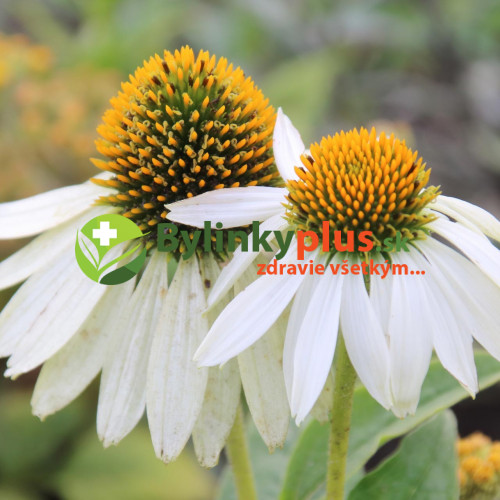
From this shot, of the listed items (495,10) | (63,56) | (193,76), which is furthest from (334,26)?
(193,76)

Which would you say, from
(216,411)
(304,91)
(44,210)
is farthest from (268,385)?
(304,91)

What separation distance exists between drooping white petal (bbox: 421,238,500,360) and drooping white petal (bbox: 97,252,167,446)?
0.35 m

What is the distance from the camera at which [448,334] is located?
77cm

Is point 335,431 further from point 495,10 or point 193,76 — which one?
point 495,10

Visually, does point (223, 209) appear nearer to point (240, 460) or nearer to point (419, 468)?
point (240, 460)

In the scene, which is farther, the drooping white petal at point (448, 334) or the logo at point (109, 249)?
the logo at point (109, 249)

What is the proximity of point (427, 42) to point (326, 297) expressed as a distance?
351 cm

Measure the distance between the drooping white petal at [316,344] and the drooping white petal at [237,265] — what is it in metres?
0.09

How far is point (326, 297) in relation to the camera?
2.62ft

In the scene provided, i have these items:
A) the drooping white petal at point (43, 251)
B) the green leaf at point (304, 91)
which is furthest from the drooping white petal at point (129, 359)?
the green leaf at point (304, 91)

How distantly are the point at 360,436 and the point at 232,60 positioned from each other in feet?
9.55

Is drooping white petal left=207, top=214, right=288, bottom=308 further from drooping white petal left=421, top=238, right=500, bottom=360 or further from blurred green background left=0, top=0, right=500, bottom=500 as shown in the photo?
blurred green background left=0, top=0, right=500, bottom=500

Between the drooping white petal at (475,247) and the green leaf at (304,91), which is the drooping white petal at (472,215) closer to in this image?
the drooping white petal at (475,247)

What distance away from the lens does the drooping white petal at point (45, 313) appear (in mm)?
901
